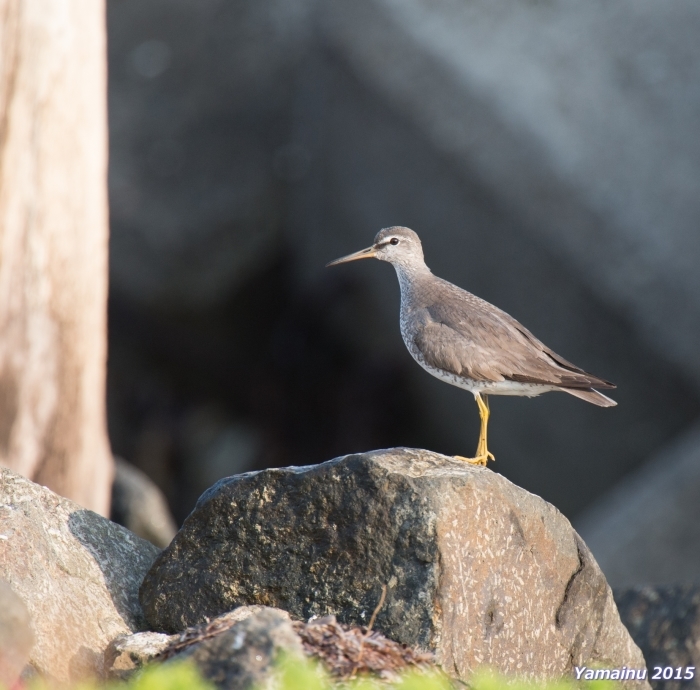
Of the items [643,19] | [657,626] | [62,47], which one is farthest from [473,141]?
[657,626]

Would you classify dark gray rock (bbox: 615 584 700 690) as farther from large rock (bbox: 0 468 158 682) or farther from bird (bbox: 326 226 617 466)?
large rock (bbox: 0 468 158 682)

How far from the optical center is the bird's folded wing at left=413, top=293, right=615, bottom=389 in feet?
20.6

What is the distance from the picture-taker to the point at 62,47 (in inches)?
342

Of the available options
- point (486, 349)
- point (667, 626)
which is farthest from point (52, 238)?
point (667, 626)

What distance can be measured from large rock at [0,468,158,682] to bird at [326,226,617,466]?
2265 mm

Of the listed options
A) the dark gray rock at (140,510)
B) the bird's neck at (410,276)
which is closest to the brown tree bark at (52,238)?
the dark gray rock at (140,510)

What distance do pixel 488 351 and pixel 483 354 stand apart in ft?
0.15

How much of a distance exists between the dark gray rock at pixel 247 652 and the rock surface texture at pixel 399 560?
42.5 inches

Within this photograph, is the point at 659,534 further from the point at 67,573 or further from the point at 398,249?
the point at 67,573

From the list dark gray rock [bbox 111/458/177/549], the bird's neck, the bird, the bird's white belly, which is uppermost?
the bird's neck

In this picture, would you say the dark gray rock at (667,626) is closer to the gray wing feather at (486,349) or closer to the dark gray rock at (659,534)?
the gray wing feather at (486,349)

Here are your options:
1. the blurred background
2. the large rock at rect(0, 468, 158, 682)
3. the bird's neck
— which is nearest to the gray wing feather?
the bird's neck

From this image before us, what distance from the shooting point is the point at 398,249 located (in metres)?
7.39

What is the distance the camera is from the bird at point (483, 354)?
630 centimetres
